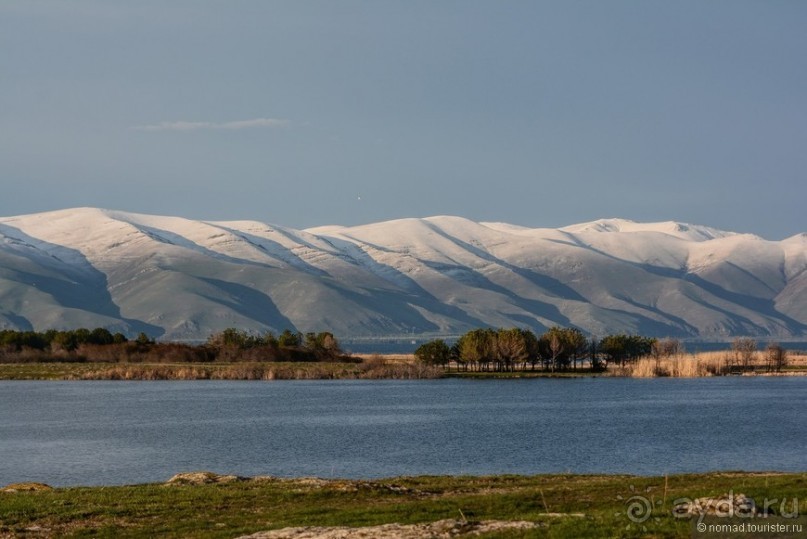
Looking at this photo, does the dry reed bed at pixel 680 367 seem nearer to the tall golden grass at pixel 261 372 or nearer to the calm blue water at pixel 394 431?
the calm blue water at pixel 394 431

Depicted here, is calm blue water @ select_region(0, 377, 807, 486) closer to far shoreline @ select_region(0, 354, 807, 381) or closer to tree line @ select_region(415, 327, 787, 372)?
far shoreline @ select_region(0, 354, 807, 381)

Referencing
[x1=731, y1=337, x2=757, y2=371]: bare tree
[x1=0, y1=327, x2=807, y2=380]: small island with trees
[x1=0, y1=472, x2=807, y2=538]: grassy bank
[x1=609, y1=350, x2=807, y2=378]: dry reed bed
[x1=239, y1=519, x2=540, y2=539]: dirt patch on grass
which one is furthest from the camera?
[x1=731, y1=337, x2=757, y2=371]: bare tree

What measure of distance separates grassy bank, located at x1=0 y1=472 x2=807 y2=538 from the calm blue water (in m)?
18.4

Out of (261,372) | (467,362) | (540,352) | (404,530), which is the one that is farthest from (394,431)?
(540,352)

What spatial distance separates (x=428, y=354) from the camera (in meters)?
184

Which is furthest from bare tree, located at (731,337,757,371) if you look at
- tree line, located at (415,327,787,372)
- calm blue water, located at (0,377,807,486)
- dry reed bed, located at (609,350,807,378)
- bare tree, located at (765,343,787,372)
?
calm blue water, located at (0,377,807,486)

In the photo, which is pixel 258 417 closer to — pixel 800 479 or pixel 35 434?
pixel 35 434

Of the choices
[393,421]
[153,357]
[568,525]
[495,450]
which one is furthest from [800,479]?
[153,357]

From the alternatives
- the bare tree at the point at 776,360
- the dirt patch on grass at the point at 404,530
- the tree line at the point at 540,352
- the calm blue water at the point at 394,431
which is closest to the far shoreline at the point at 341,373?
the bare tree at the point at 776,360

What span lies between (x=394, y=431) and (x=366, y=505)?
168 ft

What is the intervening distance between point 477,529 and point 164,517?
996 centimetres

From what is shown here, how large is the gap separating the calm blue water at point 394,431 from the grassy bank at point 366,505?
18401 millimetres

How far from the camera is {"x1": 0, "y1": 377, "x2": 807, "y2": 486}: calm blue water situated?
199 feet

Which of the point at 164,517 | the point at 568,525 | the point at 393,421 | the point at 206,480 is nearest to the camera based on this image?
the point at 568,525
